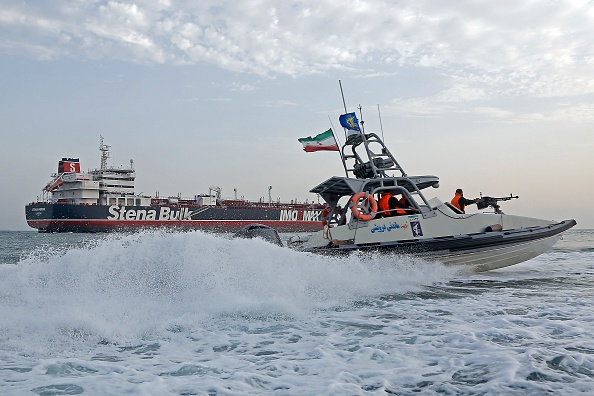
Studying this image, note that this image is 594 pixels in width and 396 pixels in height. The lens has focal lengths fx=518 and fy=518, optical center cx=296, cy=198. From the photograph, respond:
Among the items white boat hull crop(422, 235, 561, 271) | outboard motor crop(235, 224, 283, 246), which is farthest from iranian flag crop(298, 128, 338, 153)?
white boat hull crop(422, 235, 561, 271)

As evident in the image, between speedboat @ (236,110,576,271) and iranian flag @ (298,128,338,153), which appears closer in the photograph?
speedboat @ (236,110,576,271)

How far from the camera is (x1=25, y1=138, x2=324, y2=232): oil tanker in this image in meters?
Result: 58.2

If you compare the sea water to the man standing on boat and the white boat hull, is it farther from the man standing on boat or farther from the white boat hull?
the man standing on boat

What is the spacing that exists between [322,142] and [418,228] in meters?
3.67

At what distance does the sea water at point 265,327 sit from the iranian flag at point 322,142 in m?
4.07

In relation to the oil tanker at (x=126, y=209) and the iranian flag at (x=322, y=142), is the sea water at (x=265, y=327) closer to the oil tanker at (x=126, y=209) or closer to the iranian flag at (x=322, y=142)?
the iranian flag at (x=322, y=142)

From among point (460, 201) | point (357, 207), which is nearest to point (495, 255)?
point (460, 201)

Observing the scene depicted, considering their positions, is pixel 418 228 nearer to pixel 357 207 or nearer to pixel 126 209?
pixel 357 207

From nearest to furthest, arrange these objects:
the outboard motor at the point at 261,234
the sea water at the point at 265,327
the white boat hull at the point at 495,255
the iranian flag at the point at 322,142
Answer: the sea water at the point at 265,327 < the outboard motor at the point at 261,234 < the white boat hull at the point at 495,255 < the iranian flag at the point at 322,142

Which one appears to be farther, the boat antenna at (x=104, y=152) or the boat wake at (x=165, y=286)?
the boat antenna at (x=104, y=152)

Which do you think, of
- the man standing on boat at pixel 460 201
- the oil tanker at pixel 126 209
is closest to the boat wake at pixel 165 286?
the man standing on boat at pixel 460 201

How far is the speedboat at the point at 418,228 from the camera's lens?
10617 millimetres

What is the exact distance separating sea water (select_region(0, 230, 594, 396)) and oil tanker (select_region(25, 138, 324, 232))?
48.4 meters

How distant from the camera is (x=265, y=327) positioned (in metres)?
5.88
